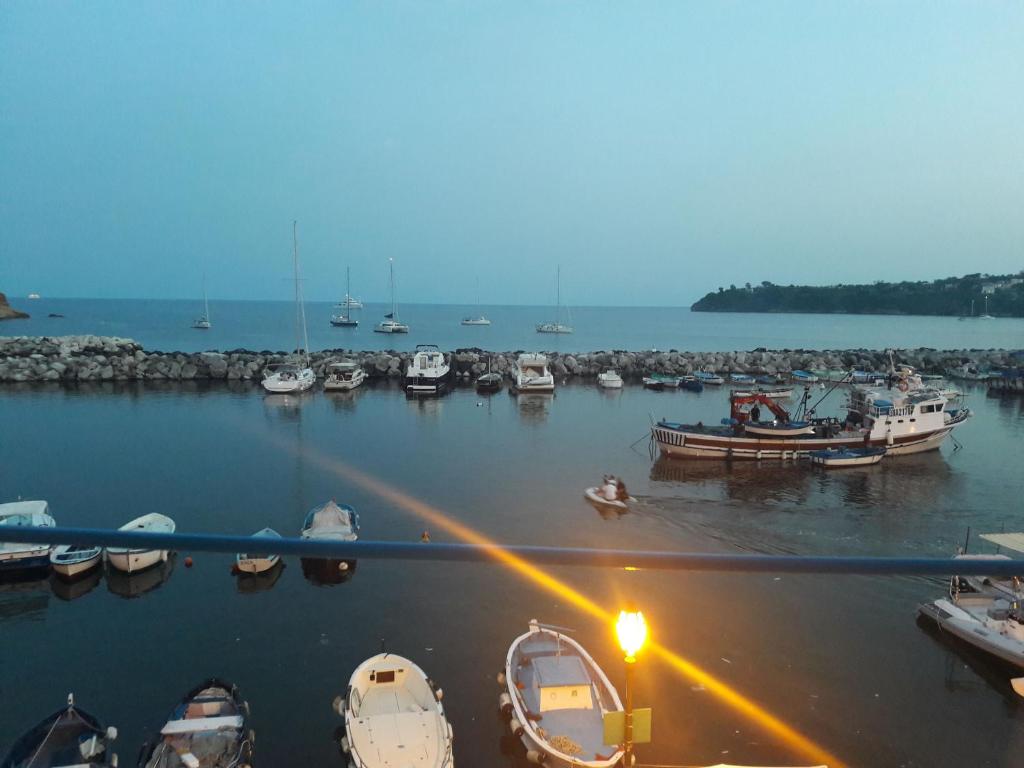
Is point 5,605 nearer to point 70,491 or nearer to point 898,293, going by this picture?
point 70,491

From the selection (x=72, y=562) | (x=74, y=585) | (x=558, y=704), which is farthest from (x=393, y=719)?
(x=74, y=585)

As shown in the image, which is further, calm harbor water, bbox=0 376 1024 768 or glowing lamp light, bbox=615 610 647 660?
calm harbor water, bbox=0 376 1024 768

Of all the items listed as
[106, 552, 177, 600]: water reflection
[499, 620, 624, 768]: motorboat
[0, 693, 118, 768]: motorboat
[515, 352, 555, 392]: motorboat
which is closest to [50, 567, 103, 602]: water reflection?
[106, 552, 177, 600]: water reflection

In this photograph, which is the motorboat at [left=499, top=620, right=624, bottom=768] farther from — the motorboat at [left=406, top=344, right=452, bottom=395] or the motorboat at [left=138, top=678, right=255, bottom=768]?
the motorboat at [left=406, top=344, right=452, bottom=395]

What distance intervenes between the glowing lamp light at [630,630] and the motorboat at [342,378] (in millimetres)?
34353

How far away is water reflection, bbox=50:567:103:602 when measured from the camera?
11789 millimetres

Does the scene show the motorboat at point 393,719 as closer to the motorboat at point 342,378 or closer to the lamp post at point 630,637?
the lamp post at point 630,637

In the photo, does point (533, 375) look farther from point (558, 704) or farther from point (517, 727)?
point (517, 727)

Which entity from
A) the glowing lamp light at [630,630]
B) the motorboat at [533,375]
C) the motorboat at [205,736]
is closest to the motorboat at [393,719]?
the motorboat at [205,736]

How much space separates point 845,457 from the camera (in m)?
21.8

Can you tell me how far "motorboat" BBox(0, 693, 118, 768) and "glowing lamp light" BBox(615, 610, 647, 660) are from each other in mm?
6968

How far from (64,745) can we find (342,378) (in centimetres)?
2979

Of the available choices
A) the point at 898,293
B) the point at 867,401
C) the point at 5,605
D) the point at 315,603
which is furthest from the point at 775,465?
the point at 898,293

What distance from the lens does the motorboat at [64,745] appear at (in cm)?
652
